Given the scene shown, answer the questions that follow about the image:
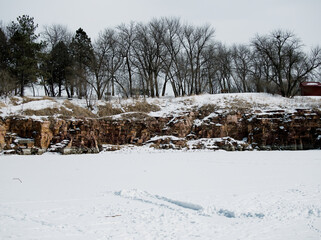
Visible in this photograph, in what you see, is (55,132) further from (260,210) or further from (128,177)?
(260,210)

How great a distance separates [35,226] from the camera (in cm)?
445

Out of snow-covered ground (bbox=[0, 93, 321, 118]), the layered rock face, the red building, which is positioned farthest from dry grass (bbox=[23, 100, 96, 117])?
the red building

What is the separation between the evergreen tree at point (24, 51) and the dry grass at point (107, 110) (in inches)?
359

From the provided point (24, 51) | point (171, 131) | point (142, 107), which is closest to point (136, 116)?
point (142, 107)

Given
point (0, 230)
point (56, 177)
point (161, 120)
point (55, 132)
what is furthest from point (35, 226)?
point (161, 120)

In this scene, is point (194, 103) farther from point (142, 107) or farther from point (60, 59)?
point (60, 59)

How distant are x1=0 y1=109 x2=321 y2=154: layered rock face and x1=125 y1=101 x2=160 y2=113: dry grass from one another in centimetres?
174

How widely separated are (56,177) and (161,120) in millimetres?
13296

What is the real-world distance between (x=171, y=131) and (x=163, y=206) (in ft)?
51.2

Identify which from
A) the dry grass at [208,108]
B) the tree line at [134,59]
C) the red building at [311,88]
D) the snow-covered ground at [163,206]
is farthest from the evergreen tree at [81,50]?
the red building at [311,88]

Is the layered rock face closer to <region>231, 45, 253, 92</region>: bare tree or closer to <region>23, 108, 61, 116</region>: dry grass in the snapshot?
<region>23, 108, 61, 116</region>: dry grass

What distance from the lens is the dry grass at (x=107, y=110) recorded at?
75.1ft

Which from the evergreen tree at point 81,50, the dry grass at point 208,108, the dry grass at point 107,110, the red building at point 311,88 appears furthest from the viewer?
the evergreen tree at point 81,50

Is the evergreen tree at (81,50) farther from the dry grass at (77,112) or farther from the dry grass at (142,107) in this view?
the dry grass at (142,107)
